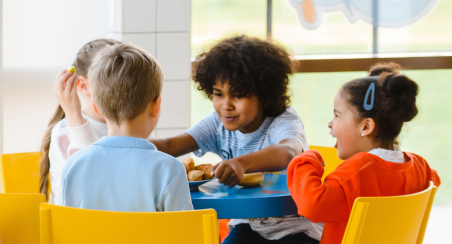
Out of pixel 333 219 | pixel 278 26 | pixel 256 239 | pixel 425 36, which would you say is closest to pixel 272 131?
pixel 256 239

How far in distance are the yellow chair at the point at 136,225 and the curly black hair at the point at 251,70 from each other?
0.76m

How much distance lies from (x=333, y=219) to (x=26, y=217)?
692 mm

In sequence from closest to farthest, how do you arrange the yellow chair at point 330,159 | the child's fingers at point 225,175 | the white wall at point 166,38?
the child's fingers at point 225,175, the yellow chair at point 330,159, the white wall at point 166,38

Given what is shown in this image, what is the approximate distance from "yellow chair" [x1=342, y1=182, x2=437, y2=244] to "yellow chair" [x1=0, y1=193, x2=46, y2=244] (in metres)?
0.63

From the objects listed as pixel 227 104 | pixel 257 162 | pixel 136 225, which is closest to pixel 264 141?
pixel 227 104

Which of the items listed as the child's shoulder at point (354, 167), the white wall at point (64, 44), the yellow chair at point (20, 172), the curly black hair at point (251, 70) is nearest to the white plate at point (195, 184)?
the child's shoulder at point (354, 167)

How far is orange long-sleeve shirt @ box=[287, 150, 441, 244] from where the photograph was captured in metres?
1.06

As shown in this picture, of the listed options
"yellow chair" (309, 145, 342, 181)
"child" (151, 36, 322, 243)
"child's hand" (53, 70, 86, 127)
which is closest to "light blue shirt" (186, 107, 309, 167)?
"child" (151, 36, 322, 243)

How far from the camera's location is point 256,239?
4.47ft

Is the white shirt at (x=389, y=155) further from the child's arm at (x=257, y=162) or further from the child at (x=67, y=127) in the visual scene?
the child at (x=67, y=127)

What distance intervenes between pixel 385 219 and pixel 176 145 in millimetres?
853

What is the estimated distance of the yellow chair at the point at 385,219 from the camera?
0.89 meters

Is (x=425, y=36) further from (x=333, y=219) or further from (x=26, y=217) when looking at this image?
(x=26, y=217)

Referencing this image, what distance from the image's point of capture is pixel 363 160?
3.57 ft
